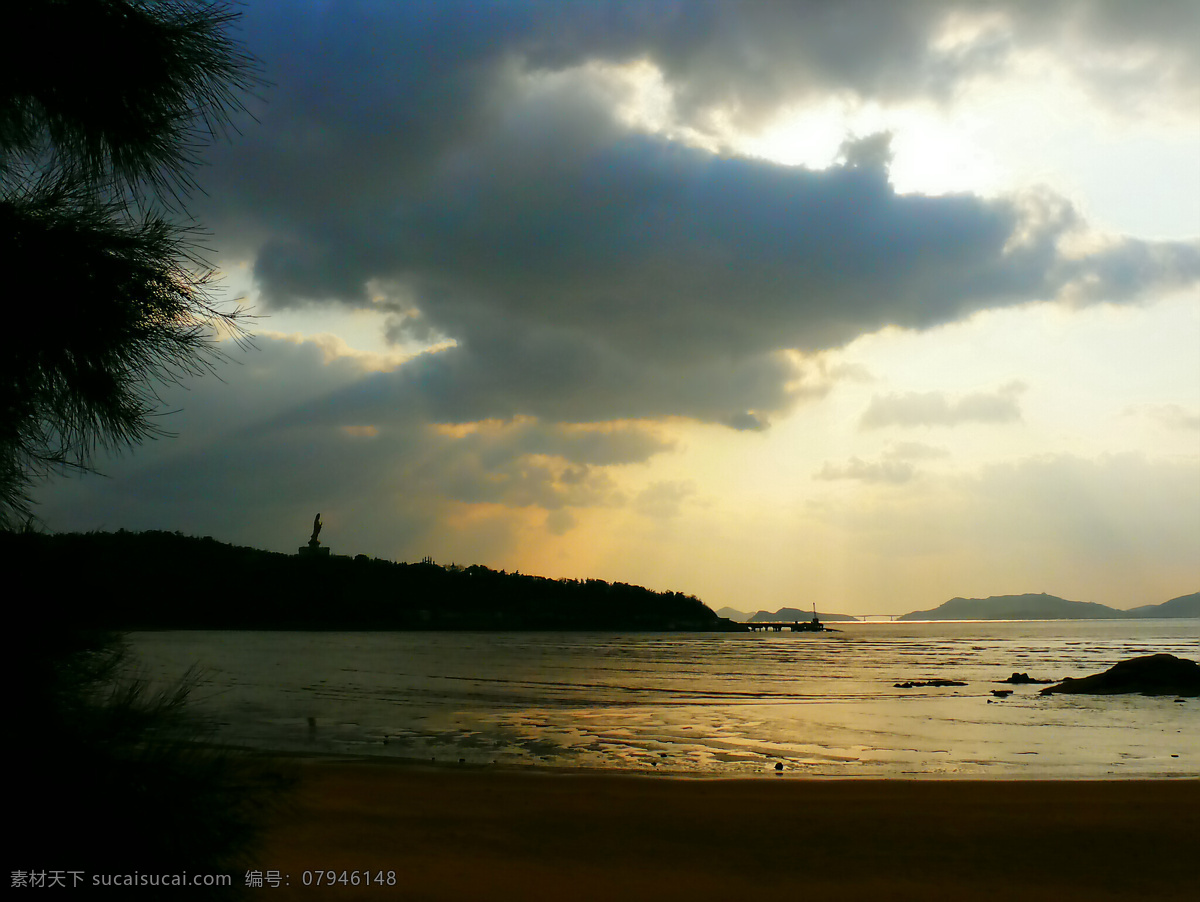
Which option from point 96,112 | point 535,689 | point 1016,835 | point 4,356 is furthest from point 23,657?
point 535,689

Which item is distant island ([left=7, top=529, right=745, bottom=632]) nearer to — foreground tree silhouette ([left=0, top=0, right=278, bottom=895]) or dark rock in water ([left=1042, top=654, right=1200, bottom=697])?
foreground tree silhouette ([left=0, top=0, right=278, bottom=895])

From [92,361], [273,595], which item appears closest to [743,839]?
[92,361]

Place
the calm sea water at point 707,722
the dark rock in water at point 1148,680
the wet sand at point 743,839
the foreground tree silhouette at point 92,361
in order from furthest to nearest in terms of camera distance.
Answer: the dark rock in water at point 1148,680
the calm sea water at point 707,722
the wet sand at point 743,839
the foreground tree silhouette at point 92,361

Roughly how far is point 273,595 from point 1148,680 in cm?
9562

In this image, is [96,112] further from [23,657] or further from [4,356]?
[23,657]

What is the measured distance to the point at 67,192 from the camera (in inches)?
124

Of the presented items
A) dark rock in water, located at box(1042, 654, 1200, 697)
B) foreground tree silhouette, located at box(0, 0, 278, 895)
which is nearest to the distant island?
foreground tree silhouette, located at box(0, 0, 278, 895)

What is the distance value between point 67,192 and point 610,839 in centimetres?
747

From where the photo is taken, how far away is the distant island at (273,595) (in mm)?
3031

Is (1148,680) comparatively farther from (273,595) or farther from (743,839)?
(273,595)

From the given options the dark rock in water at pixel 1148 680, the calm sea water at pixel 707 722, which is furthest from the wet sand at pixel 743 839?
the dark rock in water at pixel 1148 680

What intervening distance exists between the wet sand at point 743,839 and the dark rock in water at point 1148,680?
729 inches

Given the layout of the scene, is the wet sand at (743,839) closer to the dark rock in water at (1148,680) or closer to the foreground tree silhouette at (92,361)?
the foreground tree silhouette at (92,361)

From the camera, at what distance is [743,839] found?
7910mm
